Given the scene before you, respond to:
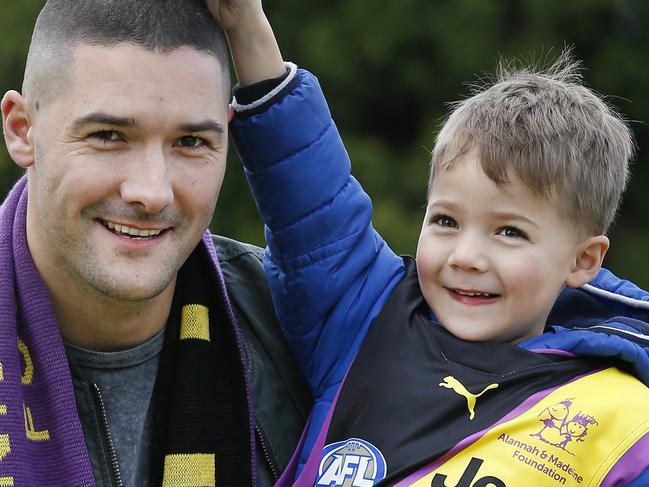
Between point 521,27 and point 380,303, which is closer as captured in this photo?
point 380,303

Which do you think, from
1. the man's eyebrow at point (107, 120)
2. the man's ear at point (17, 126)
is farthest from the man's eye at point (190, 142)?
the man's ear at point (17, 126)

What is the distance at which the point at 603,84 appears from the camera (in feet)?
28.5

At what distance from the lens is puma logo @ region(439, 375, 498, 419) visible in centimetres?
263

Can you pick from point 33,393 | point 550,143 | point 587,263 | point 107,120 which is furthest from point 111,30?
point 587,263

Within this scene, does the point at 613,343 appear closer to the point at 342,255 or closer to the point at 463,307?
the point at 463,307

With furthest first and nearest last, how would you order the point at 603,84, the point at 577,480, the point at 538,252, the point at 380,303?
the point at 603,84, the point at 380,303, the point at 538,252, the point at 577,480

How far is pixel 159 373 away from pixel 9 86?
637 centimetres

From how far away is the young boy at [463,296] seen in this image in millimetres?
2578

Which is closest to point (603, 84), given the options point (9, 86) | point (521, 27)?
point (521, 27)

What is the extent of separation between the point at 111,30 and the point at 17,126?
364mm

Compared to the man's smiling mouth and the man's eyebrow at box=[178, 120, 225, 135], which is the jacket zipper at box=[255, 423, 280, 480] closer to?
the man's smiling mouth

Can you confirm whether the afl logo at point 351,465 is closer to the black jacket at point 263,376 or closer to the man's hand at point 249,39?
the black jacket at point 263,376

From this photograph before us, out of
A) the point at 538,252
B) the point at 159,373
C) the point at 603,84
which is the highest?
the point at 538,252

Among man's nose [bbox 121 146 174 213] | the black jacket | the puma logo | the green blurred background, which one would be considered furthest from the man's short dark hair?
the green blurred background
